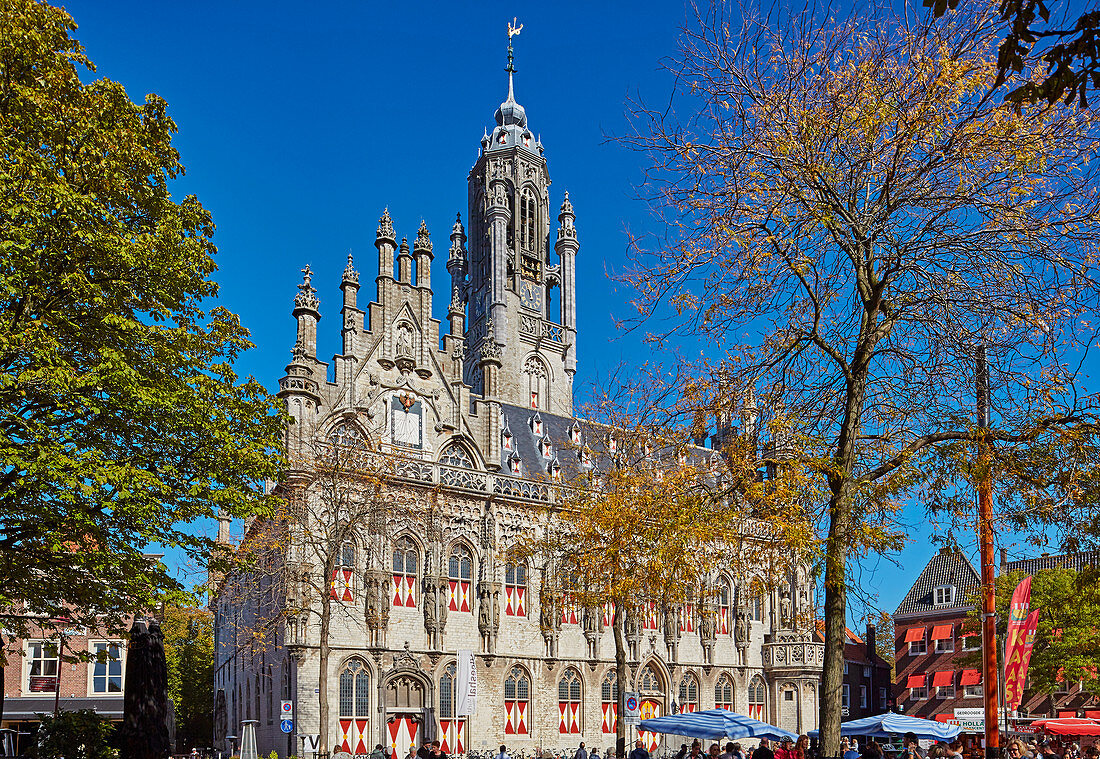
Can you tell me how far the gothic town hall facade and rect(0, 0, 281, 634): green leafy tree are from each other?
1063cm

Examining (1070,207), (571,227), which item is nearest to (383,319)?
(1070,207)

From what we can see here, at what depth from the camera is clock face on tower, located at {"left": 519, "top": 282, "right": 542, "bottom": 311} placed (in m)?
64.8

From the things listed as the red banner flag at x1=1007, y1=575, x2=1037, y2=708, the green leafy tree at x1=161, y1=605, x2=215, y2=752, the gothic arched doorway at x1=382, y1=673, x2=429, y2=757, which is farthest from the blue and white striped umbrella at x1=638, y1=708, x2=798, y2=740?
the green leafy tree at x1=161, y1=605, x2=215, y2=752

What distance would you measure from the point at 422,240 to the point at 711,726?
2232cm

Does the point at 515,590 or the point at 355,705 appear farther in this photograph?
the point at 515,590

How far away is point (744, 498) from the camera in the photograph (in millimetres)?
11664

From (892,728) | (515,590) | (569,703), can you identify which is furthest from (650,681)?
(892,728)

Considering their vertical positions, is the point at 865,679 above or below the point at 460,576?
below

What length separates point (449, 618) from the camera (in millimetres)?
35031

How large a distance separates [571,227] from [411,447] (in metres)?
36.0

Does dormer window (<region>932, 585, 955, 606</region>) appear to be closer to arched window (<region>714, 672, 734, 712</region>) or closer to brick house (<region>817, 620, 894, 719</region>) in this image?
brick house (<region>817, 620, 894, 719</region>)

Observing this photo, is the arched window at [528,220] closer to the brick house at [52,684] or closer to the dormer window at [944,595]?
the dormer window at [944,595]

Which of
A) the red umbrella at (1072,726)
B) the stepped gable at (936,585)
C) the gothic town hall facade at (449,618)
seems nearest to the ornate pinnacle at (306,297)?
the gothic town hall facade at (449,618)

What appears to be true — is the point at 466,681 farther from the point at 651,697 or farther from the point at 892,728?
the point at 892,728
